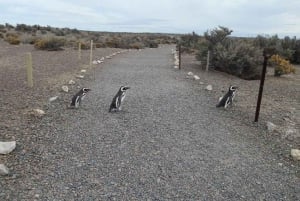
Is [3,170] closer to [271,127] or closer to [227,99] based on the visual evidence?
[271,127]

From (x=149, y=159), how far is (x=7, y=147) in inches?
84.7

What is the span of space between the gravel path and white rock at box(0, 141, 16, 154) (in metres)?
0.25

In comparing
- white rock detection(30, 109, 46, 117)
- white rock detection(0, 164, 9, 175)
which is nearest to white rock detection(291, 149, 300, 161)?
white rock detection(0, 164, 9, 175)

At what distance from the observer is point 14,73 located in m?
14.7

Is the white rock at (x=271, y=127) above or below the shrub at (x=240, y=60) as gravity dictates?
below

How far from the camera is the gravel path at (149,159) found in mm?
4707

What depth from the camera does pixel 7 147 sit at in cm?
575

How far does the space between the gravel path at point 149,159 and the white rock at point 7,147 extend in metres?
0.25

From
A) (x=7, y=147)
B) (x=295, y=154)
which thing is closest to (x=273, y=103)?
(x=295, y=154)

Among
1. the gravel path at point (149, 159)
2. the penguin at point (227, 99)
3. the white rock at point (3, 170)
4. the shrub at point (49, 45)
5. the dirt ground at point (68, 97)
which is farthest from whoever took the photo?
the shrub at point (49, 45)

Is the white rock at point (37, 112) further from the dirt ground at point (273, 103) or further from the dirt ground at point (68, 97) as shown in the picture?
the dirt ground at point (273, 103)

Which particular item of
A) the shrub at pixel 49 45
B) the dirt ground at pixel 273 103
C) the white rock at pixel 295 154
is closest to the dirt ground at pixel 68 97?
the dirt ground at pixel 273 103

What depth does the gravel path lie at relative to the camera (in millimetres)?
4707

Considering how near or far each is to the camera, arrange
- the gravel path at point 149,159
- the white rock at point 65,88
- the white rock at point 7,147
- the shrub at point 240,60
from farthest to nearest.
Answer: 1. the shrub at point 240,60
2. the white rock at point 65,88
3. the white rock at point 7,147
4. the gravel path at point 149,159
